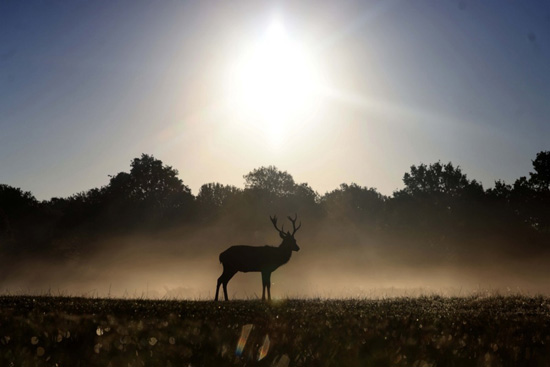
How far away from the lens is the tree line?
66750 millimetres

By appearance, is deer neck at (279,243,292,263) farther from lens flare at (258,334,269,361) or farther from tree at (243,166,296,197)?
tree at (243,166,296,197)

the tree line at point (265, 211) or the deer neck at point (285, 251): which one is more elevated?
the tree line at point (265, 211)

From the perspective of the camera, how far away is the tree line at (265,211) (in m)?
66.8

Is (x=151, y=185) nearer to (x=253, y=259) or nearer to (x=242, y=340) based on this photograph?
(x=253, y=259)

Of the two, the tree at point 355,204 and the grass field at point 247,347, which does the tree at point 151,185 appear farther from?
the grass field at point 247,347

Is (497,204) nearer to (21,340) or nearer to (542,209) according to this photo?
(542,209)

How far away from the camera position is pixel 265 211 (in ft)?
266

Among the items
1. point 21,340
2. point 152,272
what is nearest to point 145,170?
point 152,272

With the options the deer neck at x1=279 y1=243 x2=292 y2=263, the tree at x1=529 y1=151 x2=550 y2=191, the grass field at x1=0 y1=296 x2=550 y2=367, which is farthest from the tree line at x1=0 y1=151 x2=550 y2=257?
the grass field at x1=0 y1=296 x2=550 y2=367

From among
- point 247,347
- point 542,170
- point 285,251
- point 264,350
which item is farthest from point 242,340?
point 542,170

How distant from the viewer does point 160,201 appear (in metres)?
91.9

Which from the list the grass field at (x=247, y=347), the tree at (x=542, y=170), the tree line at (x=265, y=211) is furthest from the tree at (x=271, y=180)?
the grass field at (x=247, y=347)

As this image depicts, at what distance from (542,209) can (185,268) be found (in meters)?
43.1

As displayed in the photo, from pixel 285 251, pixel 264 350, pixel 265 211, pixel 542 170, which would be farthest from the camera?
pixel 265 211
